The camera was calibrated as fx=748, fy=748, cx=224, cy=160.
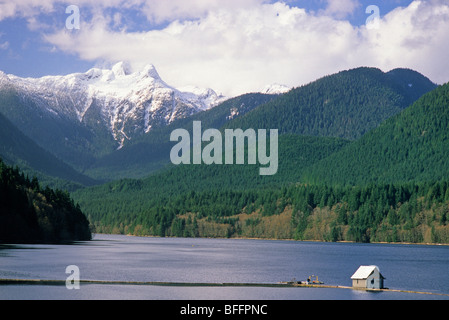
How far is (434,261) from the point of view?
634 feet

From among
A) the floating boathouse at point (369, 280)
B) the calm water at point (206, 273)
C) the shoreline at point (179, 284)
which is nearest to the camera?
the calm water at point (206, 273)

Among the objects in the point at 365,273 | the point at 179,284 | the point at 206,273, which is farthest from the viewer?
the point at 206,273

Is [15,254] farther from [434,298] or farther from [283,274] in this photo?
[434,298]

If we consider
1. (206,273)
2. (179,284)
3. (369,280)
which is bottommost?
(179,284)

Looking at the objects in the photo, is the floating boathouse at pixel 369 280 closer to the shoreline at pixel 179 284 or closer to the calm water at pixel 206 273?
the shoreline at pixel 179 284

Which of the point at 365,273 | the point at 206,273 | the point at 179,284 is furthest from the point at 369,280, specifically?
the point at 206,273

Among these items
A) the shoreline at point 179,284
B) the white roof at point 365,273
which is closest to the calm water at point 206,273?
the shoreline at point 179,284

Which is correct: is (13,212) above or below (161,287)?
above

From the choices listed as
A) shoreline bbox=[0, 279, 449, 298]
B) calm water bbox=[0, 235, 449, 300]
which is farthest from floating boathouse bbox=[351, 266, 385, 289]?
calm water bbox=[0, 235, 449, 300]

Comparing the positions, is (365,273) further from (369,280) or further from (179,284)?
(179,284)

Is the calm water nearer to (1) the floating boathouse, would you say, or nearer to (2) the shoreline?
(2) the shoreline

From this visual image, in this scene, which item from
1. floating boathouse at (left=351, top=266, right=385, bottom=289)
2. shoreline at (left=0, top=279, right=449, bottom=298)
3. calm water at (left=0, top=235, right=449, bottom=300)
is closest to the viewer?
calm water at (left=0, top=235, right=449, bottom=300)
